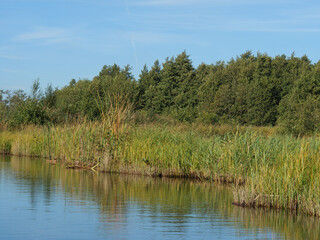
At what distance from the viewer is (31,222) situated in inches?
352

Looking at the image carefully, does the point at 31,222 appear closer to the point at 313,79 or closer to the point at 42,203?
the point at 42,203

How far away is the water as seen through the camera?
8312mm

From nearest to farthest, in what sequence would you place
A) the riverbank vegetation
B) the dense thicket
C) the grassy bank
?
the grassy bank, the riverbank vegetation, the dense thicket

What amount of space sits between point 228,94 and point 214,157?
130ft

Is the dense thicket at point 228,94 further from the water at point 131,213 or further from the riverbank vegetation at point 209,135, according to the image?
the water at point 131,213

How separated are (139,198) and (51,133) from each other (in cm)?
1114

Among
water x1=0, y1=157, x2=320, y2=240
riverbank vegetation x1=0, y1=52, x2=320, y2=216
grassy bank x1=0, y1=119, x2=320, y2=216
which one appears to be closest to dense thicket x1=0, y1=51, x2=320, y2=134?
riverbank vegetation x1=0, y1=52, x2=320, y2=216

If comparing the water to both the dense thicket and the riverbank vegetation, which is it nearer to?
the riverbank vegetation

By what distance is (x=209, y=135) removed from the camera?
25516mm

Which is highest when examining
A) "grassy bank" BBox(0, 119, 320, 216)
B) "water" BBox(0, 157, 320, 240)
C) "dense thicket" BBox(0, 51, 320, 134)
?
"dense thicket" BBox(0, 51, 320, 134)

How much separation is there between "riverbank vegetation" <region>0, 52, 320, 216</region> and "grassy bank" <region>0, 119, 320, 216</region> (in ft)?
0.10

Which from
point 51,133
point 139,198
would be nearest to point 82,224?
point 139,198

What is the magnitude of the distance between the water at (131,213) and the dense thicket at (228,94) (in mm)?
19724

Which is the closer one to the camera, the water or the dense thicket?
the water
